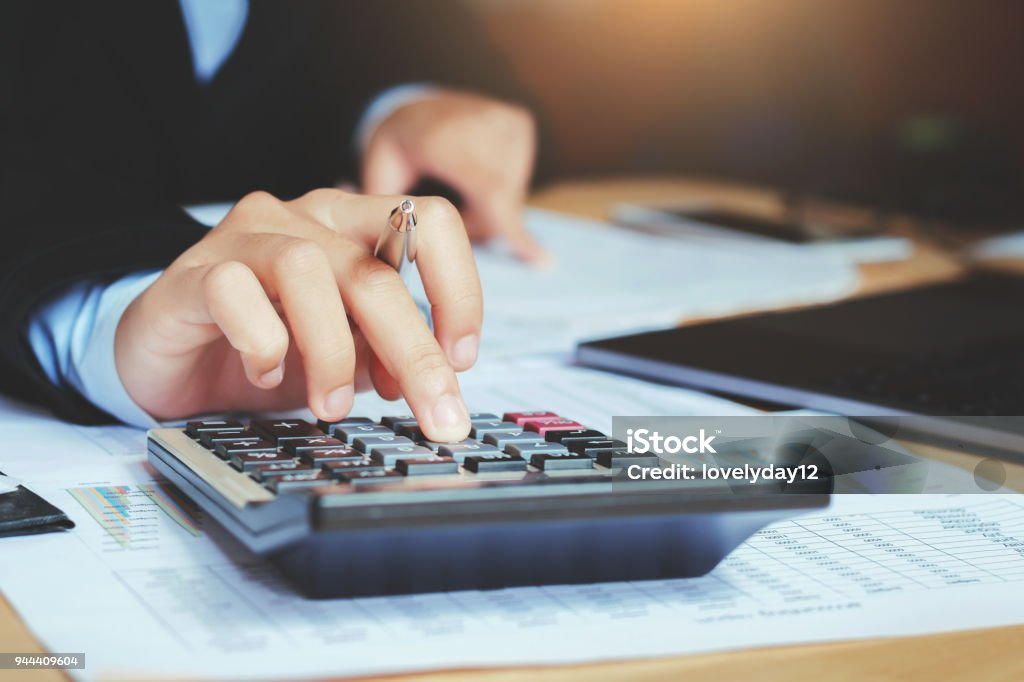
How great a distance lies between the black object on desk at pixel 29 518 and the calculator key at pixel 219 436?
0.06 meters

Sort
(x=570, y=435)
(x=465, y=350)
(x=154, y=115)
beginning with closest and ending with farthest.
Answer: (x=570, y=435)
(x=465, y=350)
(x=154, y=115)

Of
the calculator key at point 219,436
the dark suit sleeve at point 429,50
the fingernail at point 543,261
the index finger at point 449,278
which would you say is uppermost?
the dark suit sleeve at point 429,50

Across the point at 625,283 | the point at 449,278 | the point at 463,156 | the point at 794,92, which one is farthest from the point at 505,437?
the point at 794,92

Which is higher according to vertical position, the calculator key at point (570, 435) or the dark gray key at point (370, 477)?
the calculator key at point (570, 435)

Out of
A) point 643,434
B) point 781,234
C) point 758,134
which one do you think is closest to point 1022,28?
point 758,134

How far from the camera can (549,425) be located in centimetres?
45

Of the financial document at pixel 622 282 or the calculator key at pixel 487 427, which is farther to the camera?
the financial document at pixel 622 282

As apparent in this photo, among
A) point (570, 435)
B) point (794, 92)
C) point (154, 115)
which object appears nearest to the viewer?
point (570, 435)

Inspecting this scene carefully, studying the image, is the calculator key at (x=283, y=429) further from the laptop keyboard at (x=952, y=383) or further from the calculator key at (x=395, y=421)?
the laptop keyboard at (x=952, y=383)

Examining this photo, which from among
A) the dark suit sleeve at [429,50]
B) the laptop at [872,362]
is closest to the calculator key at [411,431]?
the laptop at [872,362]

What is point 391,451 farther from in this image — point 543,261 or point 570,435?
point 543,261

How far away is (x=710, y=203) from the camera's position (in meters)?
1.33

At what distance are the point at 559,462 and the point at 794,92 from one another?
1.30 metres

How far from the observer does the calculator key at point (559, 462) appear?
0.40 m
